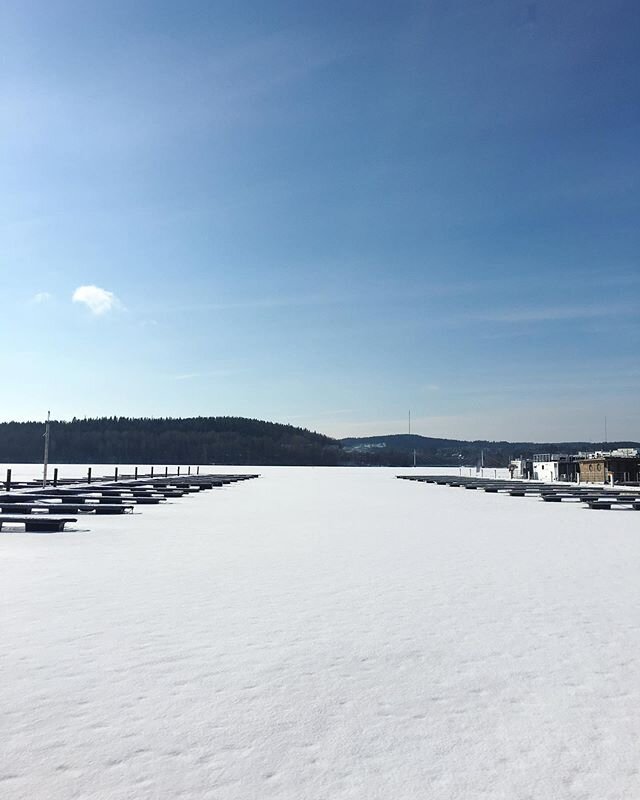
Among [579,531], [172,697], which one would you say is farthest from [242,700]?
[579,531]

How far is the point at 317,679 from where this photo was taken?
16.7 ft

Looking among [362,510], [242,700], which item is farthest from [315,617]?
[362,510]

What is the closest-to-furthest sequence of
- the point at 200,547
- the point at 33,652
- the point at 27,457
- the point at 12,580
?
the point at 33,652 < the point at 12,580 < the point at 200,547 < the point at 27,457

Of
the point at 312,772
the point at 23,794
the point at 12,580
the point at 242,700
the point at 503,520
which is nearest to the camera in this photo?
the point at 23,794

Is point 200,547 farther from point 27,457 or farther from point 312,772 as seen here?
point 27,457

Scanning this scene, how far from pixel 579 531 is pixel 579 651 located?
474 inches

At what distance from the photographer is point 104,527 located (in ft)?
55.3

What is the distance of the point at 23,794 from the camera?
3.35 metres

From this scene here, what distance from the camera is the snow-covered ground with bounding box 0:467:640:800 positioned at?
11.7ft

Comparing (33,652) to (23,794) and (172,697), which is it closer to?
(172,697)

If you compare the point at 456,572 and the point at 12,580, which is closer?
the point at 12,580

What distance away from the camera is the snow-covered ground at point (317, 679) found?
3.58 m

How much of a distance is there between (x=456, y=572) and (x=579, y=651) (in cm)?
443

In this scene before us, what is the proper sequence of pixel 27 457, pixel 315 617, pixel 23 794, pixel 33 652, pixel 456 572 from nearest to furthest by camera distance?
1. pixel 23 794
2. pixel 33 652
3. pixel 315 617
4. pixel 456 572
5. pixel 27 457
